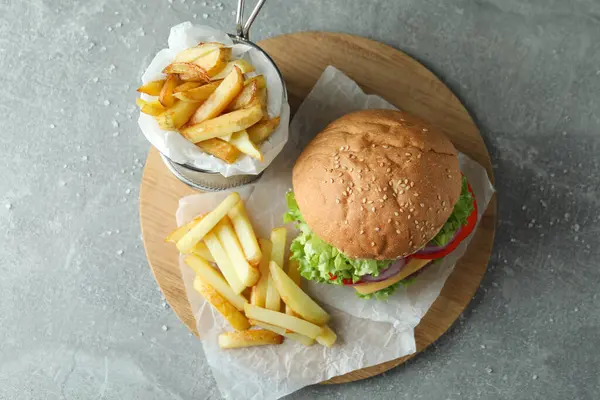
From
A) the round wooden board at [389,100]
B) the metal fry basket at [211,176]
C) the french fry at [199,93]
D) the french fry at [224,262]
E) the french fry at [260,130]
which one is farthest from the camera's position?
the round wooden board at [389,100]

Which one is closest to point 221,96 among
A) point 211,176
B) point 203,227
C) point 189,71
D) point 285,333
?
point 189,71

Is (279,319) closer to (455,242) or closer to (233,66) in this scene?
(455,242)

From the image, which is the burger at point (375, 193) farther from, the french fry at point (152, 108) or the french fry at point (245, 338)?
the french fry at point (152, 108)

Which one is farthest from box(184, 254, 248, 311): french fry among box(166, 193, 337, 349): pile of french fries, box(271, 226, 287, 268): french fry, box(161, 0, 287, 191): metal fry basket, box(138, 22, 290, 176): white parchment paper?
box(138, 22, 290, 176): white parchment paper

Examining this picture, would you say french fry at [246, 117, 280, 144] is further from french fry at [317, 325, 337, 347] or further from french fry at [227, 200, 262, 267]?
french fry at [317, 325, 337, 347]

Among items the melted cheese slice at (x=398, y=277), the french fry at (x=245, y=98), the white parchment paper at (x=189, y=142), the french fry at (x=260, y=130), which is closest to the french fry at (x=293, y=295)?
the melted cheese slice at (x=398, y=277)

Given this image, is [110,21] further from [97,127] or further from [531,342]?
[531,342]
